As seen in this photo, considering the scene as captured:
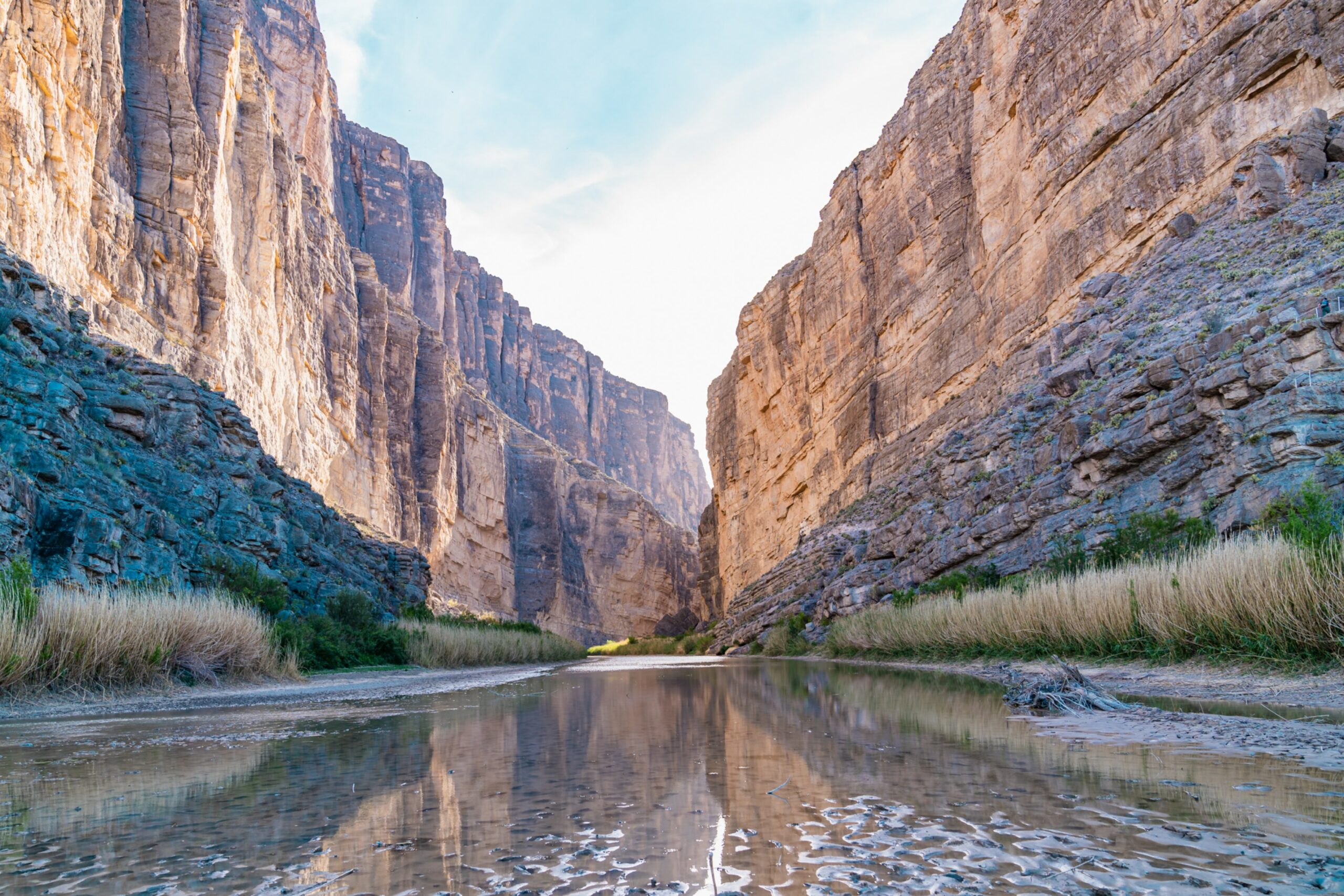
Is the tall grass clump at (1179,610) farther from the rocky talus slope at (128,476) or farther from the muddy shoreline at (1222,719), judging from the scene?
the rocky talus slope at (128,476)

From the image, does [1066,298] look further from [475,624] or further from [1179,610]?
[475,624]

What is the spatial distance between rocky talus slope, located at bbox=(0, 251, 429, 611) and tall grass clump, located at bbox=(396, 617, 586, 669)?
2835 mm

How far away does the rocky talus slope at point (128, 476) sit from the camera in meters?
13.8

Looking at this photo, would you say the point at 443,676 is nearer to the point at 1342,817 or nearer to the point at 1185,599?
the point at 1185,599

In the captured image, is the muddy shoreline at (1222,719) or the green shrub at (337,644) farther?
the green shrub at (337,644)

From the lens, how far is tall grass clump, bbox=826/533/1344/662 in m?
6.89

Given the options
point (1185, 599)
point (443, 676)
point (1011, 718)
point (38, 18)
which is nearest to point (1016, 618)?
point (1185, 599)

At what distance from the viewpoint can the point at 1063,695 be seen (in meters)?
6.46

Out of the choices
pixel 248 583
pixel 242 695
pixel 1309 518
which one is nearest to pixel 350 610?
pixel 248 583

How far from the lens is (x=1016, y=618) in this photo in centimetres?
1301

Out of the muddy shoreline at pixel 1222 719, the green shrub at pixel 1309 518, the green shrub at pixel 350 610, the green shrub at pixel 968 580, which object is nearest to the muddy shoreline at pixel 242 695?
the green shrub at pixel 350 610

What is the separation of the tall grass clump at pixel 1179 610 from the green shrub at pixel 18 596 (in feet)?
38.4

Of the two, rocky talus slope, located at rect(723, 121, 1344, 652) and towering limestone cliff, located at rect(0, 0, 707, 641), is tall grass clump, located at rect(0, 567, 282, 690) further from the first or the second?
towering limestone cliff, located at rect(0, 0, 707, 641)

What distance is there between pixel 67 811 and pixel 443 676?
52.1 feet
